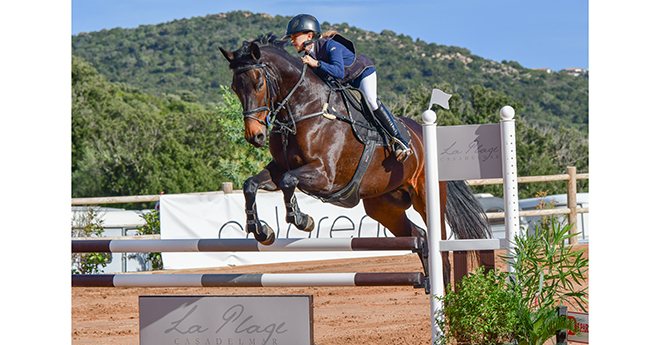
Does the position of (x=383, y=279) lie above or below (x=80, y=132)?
below

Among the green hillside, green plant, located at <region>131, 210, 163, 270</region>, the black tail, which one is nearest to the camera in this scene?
the black tail

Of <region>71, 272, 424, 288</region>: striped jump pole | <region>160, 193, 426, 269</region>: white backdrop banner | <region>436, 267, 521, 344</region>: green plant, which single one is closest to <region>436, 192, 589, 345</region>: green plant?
<region>436, 267, 521, 344</region>: green plant

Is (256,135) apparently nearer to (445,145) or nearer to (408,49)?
(445,145)

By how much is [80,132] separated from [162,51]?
32.3 metres

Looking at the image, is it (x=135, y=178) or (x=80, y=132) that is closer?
(x=135, y=178)

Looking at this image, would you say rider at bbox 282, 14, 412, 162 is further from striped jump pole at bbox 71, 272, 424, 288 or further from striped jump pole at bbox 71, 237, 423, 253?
striped jump pole at bbox 71, 272, 424, 288

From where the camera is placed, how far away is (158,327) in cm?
279

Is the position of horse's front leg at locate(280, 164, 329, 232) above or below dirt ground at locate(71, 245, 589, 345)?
above

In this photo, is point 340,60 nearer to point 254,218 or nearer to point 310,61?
point 310,61

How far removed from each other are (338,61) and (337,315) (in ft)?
7.22

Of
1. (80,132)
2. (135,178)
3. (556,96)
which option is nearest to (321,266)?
(135,178)

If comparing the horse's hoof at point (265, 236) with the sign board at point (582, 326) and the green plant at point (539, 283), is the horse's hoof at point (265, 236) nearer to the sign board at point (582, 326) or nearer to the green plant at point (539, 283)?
the green plant at point (539, 283)

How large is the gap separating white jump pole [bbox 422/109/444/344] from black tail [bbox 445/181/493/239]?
1101 mm

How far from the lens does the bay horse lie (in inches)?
125
